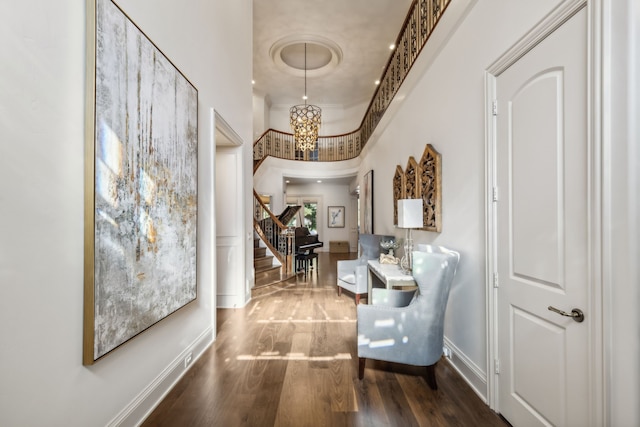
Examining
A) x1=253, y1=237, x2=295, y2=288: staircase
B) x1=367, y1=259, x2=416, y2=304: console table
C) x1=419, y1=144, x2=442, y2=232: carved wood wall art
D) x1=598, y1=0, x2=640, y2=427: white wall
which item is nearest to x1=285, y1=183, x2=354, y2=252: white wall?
x1=253, y1=237, x2=295, y2=288: staircase

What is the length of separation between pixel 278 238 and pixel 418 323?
4.80 meters

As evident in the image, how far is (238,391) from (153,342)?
739mm

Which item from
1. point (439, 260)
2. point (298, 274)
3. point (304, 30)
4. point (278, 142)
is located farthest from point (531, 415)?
point (278, 142)

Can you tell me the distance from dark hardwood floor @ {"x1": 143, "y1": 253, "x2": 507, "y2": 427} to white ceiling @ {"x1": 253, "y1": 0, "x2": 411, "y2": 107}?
5.90 m

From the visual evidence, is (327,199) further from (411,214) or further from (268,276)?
(411,214)

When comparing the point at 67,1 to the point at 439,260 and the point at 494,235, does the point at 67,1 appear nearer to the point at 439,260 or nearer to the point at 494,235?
the point at 439,260

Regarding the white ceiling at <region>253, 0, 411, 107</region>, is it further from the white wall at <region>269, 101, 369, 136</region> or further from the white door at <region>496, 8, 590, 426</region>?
the white door at <region>496, 8, 590, 426</region>

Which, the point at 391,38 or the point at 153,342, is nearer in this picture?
the point at 153,342

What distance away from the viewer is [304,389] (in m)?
2.17

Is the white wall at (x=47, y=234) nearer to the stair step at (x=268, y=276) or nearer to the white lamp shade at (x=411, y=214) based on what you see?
the white lamp shade at (x=411, y=214)

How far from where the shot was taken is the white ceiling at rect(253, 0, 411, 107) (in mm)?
5582

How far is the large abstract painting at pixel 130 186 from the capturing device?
1375 mm

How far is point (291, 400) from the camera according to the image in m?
2.04

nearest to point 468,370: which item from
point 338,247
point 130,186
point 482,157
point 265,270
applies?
point 482,157
